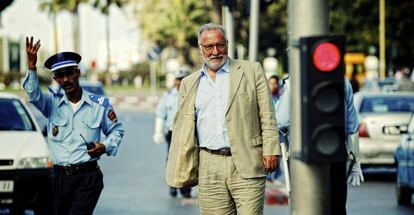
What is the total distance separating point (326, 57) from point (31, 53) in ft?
11.7

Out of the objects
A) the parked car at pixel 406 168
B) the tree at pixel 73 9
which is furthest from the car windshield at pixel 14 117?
the tree at pixel 73 9

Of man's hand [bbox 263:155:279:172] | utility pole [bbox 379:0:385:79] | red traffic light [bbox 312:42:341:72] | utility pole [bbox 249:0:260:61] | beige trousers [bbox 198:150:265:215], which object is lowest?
beige trousers [bbox 198:150:265:215]

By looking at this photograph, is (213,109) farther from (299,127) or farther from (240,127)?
(299,127)

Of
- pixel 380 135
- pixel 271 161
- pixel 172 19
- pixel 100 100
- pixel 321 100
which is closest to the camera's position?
pixel 321 100

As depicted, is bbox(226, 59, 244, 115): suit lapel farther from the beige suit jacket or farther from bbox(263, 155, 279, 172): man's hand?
bbox(263, 155, 279, 172): man's hand

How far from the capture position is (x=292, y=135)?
6.48m

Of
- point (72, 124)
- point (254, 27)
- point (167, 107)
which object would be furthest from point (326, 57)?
point (167, 107)

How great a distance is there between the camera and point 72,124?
30.8 ft

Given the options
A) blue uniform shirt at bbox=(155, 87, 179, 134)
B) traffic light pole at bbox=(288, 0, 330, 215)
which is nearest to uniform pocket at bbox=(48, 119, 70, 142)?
→ traffic light pole at bbox=(288, 0, 330, 215)

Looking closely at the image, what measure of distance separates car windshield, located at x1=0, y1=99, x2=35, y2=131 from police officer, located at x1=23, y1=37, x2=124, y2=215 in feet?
15.8

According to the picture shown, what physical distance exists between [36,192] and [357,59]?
60.0 meters

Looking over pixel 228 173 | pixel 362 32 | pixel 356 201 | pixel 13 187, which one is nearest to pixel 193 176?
pixel 228 173

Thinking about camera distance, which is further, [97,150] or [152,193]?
[152,193]

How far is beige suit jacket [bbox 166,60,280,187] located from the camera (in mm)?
7969
